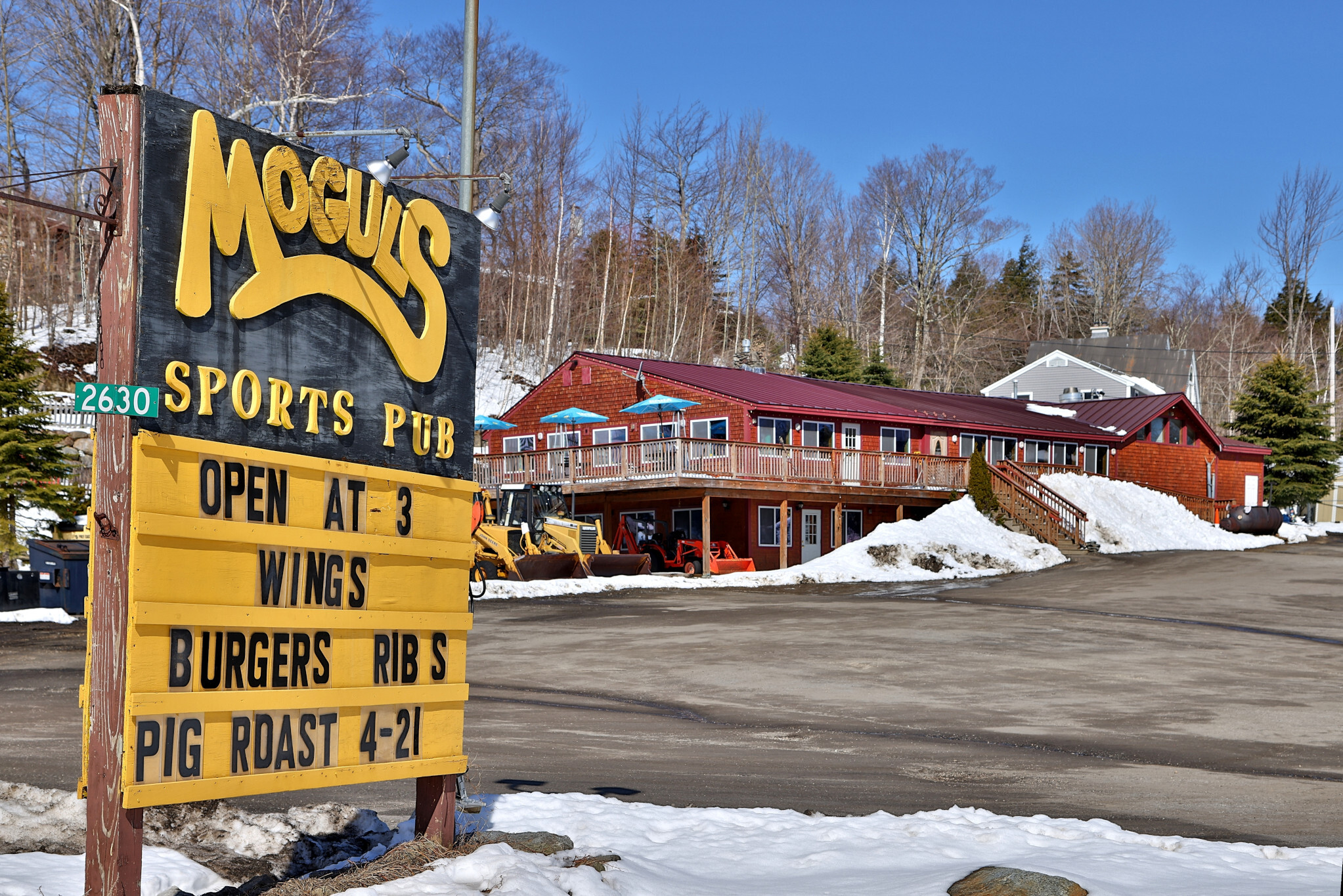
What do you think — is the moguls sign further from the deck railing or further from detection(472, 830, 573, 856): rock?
the deck railing

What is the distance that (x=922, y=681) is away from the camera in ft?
55.2

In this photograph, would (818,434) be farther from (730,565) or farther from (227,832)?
(227,832)

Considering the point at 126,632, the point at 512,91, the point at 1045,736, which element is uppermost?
the point at 512,91

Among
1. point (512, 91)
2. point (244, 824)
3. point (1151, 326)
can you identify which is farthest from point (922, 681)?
point (1151, 326)

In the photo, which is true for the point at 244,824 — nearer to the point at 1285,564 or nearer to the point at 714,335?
the point at 1285,564

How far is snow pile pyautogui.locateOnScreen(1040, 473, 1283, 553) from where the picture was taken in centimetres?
3884

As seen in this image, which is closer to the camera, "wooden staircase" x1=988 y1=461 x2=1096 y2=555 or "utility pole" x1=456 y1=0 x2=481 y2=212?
"utility pole" x1=456 y1=0 x2=481 y2=212

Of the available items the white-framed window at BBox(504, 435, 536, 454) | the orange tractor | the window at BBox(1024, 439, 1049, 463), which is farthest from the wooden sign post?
the window at BBox(1024, 439, 1049, 463)

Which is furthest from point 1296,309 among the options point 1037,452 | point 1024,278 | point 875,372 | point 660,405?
point 660,405

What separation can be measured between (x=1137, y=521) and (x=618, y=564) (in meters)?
19.3

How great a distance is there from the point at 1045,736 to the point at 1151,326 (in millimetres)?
87888

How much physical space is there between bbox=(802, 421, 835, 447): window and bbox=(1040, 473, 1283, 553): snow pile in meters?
7.53

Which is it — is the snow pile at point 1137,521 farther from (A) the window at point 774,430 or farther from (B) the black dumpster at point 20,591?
(B) the black dumpster at point 20,591

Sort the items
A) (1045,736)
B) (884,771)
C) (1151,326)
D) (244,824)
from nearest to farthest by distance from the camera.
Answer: (244,824), (884,771), (1045,736), (1151,326)
